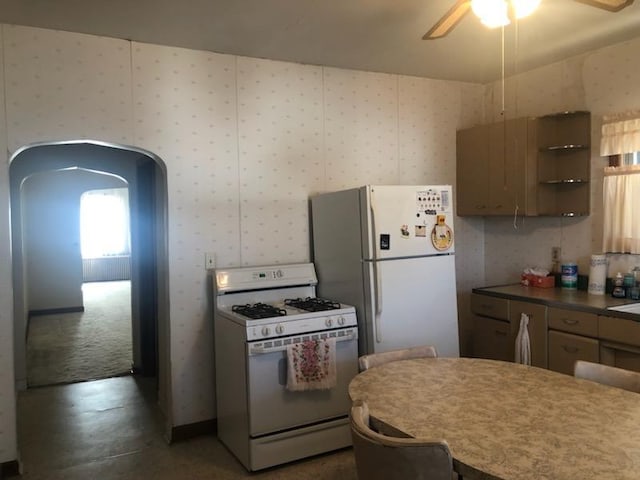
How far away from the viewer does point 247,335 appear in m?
2.99

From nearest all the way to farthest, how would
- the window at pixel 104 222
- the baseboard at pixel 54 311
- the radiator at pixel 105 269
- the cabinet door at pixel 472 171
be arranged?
1. the cabinet door at pixel 472 171
2. the baseboard at pixel 54 311
3. the window at pixel 104 222
4. the radiator at pixel 105 269

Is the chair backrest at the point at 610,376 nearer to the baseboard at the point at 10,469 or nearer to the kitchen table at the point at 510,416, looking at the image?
the kitchen table at the point at 510,416

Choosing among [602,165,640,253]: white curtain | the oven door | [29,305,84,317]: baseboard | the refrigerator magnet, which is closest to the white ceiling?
[602,165,640,253]: white curtain

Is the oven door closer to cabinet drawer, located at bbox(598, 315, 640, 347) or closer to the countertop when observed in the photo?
the countertop

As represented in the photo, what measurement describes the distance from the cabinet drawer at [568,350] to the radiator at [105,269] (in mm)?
10365

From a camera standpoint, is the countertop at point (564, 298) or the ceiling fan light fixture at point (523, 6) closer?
the ceiling fan light fixture at point (523, 6)

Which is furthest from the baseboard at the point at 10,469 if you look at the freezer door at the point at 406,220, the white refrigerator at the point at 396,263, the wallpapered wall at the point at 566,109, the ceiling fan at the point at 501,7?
the wallpapered wall at the point at 566,109

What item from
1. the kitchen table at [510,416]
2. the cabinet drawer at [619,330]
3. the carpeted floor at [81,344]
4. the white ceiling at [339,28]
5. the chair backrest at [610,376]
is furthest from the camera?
the carpeted floor at [81,344]

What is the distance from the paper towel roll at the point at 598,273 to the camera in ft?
12.0

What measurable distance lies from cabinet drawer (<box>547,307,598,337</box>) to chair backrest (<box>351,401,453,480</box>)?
7.18ft

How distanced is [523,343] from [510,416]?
207 centimetres

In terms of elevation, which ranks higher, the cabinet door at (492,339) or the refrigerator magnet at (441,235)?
the refrigerator magnet at (441,235)

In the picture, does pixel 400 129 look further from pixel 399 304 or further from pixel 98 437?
pixel 98 437

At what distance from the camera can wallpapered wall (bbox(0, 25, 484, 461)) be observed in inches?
121
